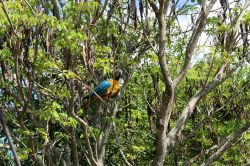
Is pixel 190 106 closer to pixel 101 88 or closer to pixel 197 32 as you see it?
pixel 197 32

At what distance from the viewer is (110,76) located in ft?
30.4

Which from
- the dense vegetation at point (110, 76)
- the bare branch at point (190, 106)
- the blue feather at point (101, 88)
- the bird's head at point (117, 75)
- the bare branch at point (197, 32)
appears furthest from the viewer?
the bird's head at point (117, 75)

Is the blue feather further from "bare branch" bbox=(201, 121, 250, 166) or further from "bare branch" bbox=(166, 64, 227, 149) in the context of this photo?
"bare branch" bbox=(201, 121, 250, 166)

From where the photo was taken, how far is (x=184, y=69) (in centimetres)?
777

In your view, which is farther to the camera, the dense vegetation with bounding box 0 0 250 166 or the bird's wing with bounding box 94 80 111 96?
the bird's wing with bounding box 94 80 111 96

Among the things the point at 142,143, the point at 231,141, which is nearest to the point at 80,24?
the point at 231,141

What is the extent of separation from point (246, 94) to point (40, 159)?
5217 mm

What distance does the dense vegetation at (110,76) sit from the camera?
6.17 meters

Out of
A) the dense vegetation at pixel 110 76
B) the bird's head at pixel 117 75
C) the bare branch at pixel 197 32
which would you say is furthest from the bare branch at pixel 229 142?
the bird's head at pixel 117 75

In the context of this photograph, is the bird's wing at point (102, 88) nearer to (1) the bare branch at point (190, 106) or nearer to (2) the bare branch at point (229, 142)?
(1) the bare branch at point (190, 106)

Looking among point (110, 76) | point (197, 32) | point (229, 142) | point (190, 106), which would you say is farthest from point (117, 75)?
point (229, 142)

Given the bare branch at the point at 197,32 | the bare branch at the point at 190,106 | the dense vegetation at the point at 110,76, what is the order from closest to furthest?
the dense vegetation at the point at 110,76, the bare branch at the point at 197,32, the bare branch at the point at 190,106

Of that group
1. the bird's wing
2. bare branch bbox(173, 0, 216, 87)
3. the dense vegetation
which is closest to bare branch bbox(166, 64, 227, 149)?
the dense vegetation

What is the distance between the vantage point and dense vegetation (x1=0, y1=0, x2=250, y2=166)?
20.2 ft
